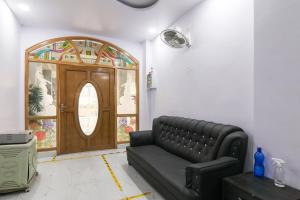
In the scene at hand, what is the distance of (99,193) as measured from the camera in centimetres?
240

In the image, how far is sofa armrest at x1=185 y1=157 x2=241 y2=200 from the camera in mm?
1630

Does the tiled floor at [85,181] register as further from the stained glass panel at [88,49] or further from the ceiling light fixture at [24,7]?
the ceiling light fixture at [24,7]

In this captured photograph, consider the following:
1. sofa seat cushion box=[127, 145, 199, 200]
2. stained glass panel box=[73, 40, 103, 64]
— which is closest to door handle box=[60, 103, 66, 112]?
stained glass panel box=[73, 40, 103, 64]

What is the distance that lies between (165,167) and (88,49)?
3.51 meters

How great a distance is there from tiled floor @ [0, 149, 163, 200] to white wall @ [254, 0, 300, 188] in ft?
5.10

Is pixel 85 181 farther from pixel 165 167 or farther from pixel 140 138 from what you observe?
pixel 165 167

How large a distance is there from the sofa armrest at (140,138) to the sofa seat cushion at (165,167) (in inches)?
5.3

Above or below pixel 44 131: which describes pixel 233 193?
below

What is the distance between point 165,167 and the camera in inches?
89.1

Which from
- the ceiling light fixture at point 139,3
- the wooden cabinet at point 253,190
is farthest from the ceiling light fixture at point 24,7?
the wooden cabinet at point 253,190

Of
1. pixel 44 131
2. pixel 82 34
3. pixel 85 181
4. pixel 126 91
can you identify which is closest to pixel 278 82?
pixel 85 181

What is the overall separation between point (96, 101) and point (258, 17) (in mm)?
3755

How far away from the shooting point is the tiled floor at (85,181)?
2324 millimetres

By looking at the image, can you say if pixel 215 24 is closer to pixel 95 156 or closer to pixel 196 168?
pixel 196 168
